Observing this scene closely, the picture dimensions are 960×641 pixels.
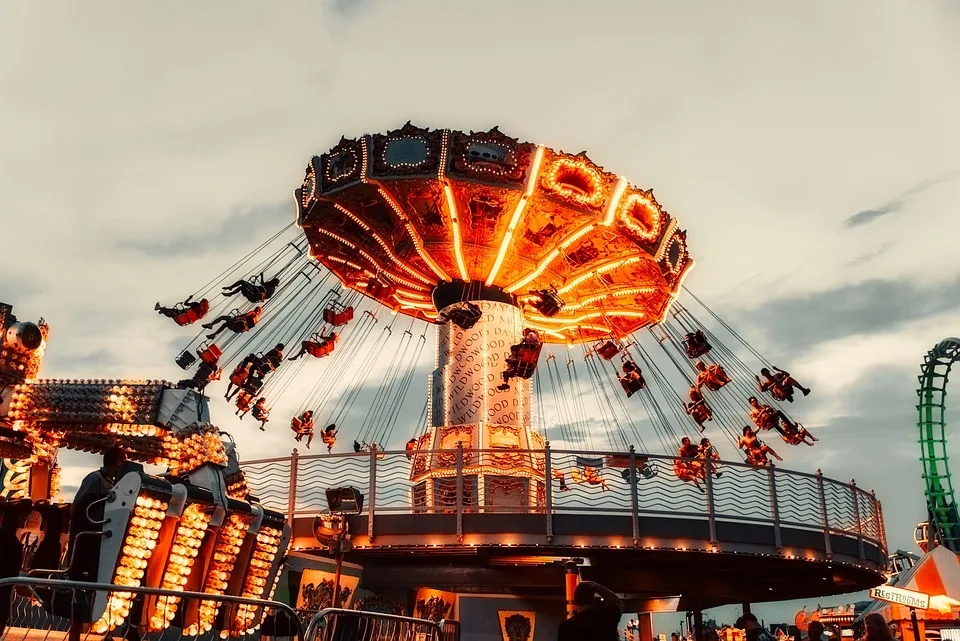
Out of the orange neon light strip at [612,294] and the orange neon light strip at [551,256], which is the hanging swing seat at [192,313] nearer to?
the orange neon light strip at [551,256]

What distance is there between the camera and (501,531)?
15562mm

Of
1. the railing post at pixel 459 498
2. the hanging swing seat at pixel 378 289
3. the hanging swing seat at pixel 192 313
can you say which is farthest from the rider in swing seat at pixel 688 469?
the hanging swing seat at pixel 192 313

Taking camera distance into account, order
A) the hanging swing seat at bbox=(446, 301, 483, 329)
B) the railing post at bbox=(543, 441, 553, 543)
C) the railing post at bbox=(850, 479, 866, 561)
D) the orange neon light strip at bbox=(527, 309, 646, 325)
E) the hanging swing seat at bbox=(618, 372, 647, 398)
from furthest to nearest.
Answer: the orange neon light strip at bbox=(527, 309, 646, 325) < the hanging swing seat at bbox=(618, 372, 647, 398) < the hanging swing seat at bbox=(446, 301, 483, 329) < the railing post at bbox=(850, 479, 866, 561) < the railing post at bbox=(543, 441, 553, 543)

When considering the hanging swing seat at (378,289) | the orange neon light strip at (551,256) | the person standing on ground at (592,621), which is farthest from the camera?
the hanging swing seat at (378,289)

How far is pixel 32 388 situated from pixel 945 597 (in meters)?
13.2

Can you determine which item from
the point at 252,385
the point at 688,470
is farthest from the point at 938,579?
the point at 252,385

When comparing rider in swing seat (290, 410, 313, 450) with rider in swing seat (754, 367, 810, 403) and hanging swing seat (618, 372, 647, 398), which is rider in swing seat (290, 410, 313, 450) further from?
rider in swing seat (754, 367, 810, 403)

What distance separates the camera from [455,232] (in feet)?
73.0

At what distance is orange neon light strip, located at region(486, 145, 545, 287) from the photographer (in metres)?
20.4

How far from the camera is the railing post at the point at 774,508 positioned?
16.4 m

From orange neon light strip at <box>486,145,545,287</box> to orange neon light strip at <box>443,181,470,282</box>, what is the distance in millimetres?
721

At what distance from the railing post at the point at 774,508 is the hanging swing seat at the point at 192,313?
13989mm

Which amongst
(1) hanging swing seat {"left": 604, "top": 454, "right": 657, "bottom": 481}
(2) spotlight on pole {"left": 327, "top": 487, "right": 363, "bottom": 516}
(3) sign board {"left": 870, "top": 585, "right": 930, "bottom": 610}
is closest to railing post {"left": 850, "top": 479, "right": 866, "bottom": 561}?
(1) hanging swing seat {"left": 604, "top": 454, "right": 657, "bottom": 481}

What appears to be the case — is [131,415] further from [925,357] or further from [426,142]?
[925,357]
